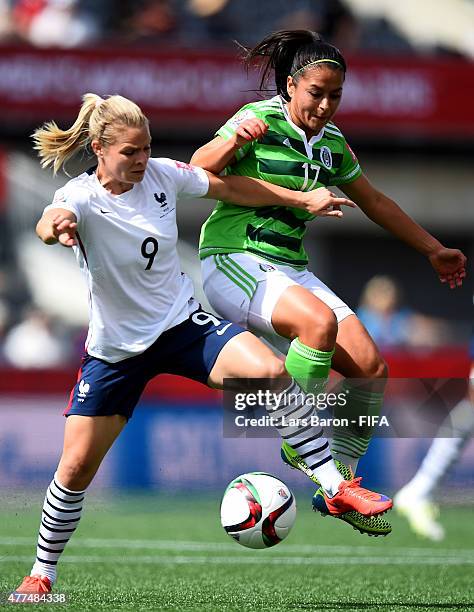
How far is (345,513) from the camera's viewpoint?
584 centimetres

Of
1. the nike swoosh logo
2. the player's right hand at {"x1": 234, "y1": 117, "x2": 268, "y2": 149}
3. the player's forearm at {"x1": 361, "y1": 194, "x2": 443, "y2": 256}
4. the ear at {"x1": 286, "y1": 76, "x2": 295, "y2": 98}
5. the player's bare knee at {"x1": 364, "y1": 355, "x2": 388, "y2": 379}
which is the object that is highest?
the ear at {"x1": 286, "y1": 76, "x2": 295, "y2": 98}

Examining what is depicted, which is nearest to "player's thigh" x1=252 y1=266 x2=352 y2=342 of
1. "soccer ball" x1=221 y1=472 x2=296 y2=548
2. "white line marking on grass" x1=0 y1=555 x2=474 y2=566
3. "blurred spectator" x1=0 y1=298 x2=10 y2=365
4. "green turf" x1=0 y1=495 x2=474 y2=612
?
"soccer ball" x1=221 y1=472 x2=296 y2=548

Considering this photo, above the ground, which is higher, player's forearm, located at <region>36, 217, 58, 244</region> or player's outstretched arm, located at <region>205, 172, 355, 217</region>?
player's forearm, located at <region>36, 217, 58, 244</region>

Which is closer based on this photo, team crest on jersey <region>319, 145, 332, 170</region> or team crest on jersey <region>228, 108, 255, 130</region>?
team crest on jersey <region>228, 108, 255, 130</region>

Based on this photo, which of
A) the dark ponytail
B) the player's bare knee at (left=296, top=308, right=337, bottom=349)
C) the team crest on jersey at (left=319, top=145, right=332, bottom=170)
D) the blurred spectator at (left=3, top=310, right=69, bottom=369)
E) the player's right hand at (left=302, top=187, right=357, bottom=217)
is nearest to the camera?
the player's bare knee at (left=296, top=308, right=337, bottom=349)

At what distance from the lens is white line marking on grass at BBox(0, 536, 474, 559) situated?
849 cm

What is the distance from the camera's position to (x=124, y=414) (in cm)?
589

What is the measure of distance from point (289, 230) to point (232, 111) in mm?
10463

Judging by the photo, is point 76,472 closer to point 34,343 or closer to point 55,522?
point 55,522

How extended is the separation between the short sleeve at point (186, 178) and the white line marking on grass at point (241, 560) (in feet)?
9.07

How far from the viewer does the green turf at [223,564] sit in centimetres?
616

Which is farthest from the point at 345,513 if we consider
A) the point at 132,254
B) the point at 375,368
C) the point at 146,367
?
the point at 132,254

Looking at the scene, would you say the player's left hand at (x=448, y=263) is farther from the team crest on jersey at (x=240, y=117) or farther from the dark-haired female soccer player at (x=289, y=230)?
the team crest on jersey at (x=240, y=117)

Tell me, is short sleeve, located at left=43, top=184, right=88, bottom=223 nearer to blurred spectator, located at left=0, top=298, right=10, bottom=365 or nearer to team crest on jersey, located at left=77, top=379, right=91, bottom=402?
team crest on jersey, located at left=77, top=379, right=91, bottom=402
